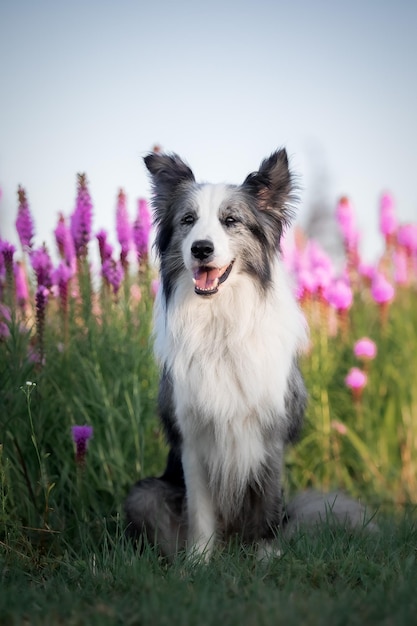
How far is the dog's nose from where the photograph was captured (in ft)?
12.1

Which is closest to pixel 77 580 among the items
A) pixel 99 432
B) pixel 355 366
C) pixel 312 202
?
pixel 99 432

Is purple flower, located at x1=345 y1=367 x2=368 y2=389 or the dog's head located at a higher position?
the dog's head

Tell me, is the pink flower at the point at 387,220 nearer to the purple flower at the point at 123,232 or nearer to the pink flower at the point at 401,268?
the pink flower at the point at 401,268

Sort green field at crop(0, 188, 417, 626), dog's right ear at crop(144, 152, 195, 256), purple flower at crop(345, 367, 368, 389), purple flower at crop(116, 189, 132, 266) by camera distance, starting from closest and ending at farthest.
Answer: green field at crop(0, 188, 417, 626), dog's right ear at crop(144, 152, 195, 256), purple flower at crop(116, 189, 132, 266), purple flower at crop(345, 367, 368, 389)

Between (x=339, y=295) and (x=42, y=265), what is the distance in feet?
9.45

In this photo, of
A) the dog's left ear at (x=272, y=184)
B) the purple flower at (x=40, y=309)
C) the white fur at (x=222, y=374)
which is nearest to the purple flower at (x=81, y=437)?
the white fur at (x=222, y=374)

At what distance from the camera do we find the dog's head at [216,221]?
380cm

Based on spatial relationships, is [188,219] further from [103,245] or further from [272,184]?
[103,245]

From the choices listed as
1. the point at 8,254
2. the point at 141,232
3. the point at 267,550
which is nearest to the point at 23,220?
the point at 8,254

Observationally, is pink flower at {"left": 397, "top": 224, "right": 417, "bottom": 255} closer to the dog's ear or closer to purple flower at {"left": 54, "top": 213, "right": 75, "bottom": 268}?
purple flower at {"left": 54, "top": 213, "right": 75, "bottom": 268}

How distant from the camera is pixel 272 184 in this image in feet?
13.6

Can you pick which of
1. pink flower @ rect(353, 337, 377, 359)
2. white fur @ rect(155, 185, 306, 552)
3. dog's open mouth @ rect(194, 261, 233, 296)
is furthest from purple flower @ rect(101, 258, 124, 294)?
pink flower @ rect(353, 337, 377, 359)

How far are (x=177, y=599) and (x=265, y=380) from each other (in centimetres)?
154

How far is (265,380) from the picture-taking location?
3.94 metres
